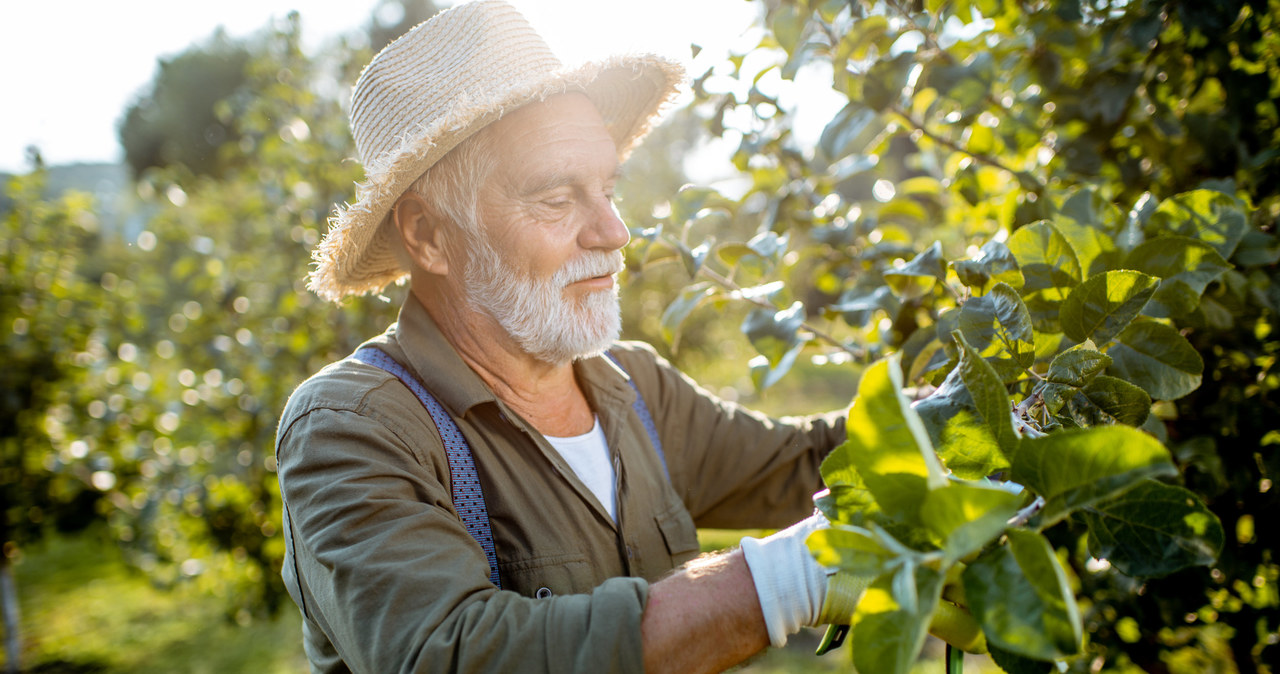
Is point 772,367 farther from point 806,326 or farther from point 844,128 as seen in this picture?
point 844,128

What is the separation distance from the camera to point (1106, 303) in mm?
996

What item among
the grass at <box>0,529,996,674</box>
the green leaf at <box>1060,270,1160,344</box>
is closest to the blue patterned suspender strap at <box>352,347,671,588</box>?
the green leaf at <box>1060,270,1160,344</box>

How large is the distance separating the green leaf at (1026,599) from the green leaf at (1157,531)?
141 mm

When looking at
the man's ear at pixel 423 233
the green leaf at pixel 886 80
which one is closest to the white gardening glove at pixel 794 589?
the green leaf at pixel 886 80

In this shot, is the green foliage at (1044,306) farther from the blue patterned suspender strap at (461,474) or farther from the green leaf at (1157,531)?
the blue patterned suspender strap at (461,474)

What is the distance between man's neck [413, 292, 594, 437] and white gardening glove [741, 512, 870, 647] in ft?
2.79

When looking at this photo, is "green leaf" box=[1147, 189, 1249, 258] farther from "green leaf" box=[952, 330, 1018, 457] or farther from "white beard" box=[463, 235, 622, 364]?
"white beard" box=[463, 235, 622, 364]

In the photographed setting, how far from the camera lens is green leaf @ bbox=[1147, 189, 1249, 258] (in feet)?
3.90

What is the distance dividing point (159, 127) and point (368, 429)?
23183mm

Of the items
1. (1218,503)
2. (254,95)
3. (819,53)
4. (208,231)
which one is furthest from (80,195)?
(1218,503)

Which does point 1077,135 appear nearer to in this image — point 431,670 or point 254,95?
point 431,670

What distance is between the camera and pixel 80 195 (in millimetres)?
4969

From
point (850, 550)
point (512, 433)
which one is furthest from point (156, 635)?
point (850, 550)

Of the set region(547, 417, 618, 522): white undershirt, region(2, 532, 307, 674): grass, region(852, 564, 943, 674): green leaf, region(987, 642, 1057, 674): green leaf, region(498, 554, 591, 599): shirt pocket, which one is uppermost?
region(852, 564, 943, 674): green leaf
